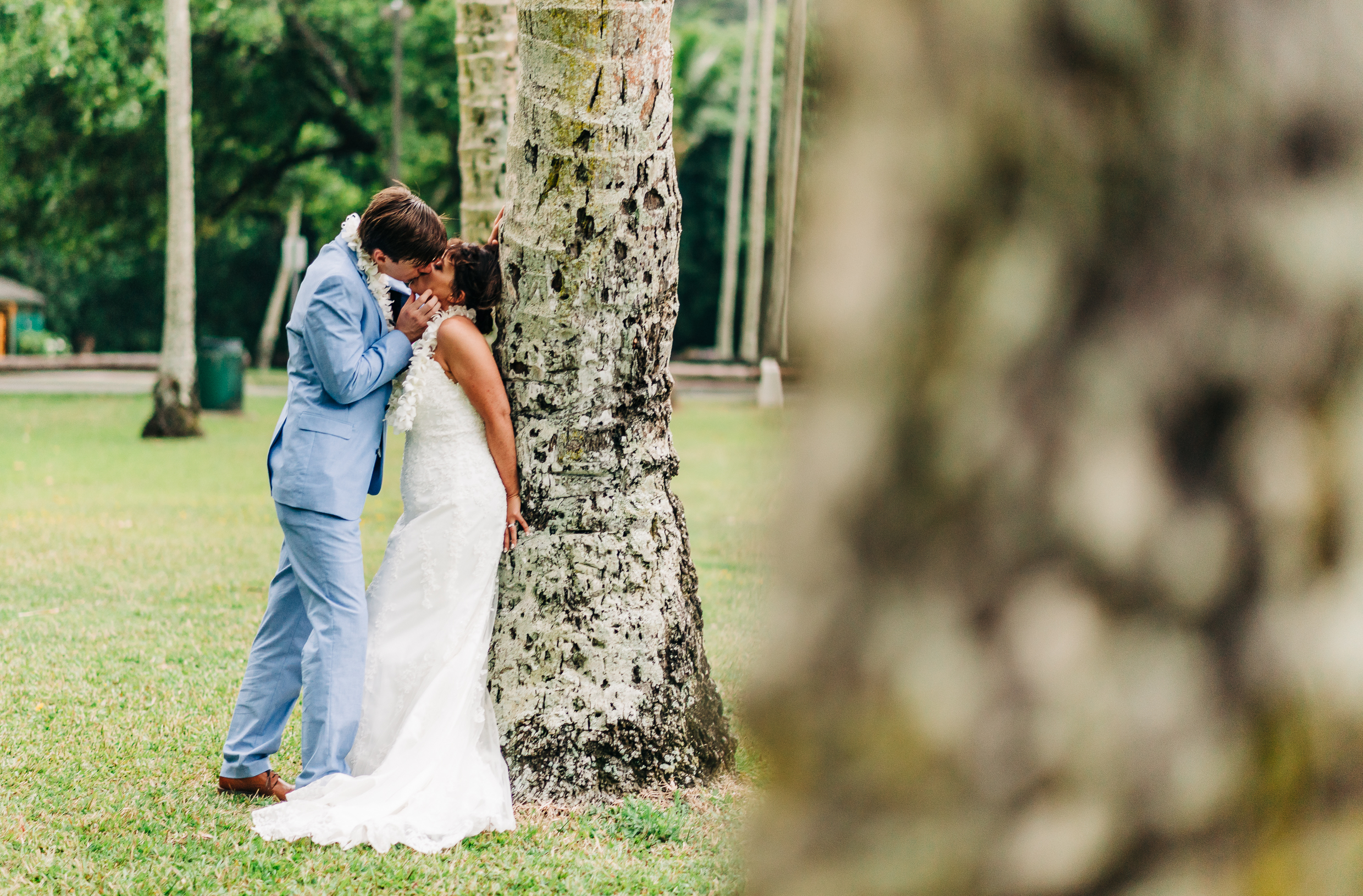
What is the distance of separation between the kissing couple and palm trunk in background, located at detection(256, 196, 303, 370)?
82.7 feet

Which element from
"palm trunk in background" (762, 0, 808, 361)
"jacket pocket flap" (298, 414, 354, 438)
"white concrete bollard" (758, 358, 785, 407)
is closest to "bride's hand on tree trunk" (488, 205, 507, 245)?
"jacket pocket flap" (298, 414, 354, 438)

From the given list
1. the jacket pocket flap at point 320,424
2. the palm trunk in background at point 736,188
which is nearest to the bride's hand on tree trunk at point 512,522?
the jacket pocket flap at point 320,424

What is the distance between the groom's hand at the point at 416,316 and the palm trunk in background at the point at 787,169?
136 inches

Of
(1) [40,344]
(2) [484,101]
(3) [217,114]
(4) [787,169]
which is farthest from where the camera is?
(1) [40,344]

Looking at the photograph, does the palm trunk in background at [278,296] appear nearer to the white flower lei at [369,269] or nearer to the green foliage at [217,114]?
the green foliage at [217,114]

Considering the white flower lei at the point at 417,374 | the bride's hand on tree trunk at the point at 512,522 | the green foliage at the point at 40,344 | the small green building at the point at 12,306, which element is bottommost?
the green foliage at the point at 40,344

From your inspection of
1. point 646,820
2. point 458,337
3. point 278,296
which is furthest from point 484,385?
point 278,296

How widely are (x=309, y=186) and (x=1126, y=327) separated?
27686 millimetres

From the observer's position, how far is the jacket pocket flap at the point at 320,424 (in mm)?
3982

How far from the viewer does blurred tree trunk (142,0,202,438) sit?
15594mm

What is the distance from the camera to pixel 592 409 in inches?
159

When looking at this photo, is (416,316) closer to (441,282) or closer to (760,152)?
(441,282)

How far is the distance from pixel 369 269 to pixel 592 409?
940mm

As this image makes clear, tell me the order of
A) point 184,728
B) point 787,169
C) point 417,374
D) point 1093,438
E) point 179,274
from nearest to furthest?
point 1093,438 < point 787,169 < point 417,374 < point 184,728 < point 179,274
